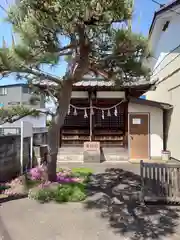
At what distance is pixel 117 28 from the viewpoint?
4.20m

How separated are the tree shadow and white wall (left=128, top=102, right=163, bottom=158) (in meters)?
3.96

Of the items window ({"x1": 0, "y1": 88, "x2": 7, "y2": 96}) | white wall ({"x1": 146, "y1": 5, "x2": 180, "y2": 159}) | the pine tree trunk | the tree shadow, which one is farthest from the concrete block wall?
window ({"x1": 0, "y1": 88, "x2": 7, "y2": 96})

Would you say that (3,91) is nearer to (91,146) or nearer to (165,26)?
(91,146)

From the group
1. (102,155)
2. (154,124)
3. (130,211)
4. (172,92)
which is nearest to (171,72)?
(172,92)

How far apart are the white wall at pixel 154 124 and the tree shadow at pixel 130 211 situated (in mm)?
3958

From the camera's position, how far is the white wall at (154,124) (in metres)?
9.81

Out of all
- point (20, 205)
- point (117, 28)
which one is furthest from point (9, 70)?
point (20, 205)

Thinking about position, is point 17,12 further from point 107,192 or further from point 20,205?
point 107,192

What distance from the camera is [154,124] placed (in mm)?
9906

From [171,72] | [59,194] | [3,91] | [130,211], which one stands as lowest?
[130,211]

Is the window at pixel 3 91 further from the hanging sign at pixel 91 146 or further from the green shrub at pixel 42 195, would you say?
the green shrub at pixel 42 195

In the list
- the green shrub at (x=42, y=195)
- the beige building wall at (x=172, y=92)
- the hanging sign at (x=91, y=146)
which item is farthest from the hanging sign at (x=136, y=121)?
the green shrub at (x=42, y=195)

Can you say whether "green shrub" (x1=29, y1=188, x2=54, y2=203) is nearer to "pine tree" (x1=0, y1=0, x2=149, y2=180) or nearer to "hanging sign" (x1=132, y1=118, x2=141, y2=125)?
"pine tree" (x1=0, y1=0, x2=149, y2=180)

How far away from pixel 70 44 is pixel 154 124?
6.39 metres
